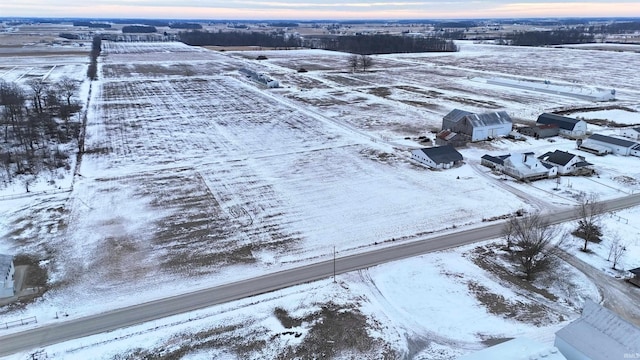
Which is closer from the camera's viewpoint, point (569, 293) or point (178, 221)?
point (569, 293)

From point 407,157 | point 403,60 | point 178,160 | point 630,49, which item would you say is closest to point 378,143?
point 407,157

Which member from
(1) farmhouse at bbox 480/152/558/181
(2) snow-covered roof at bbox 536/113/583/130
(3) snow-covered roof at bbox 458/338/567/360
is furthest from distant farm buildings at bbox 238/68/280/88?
(3) snow-covered roof at bbox 458/338/567/360

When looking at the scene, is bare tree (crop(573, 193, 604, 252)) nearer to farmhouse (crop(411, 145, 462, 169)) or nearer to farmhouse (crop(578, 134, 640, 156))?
farmhouse (crop(411, 145, 462, 169))

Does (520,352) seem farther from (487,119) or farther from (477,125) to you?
(487,119)

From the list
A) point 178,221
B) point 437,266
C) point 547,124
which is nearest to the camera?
point 437,266

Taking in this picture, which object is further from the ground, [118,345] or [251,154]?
[251,154]

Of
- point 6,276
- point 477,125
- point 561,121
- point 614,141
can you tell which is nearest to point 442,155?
point 477,125

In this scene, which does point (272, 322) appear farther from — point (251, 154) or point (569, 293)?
point (251, 154)
